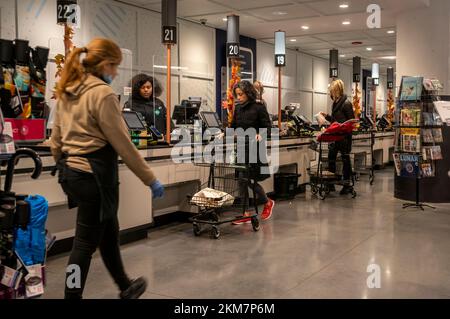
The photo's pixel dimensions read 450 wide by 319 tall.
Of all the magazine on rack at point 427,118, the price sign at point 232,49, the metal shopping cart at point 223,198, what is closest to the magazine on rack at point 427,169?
the magazine on rack at point 427,118

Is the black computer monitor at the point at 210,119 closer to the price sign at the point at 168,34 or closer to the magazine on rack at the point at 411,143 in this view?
the price sign at the point at 168,34

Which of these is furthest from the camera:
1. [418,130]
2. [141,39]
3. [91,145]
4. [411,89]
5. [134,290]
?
[141,39]

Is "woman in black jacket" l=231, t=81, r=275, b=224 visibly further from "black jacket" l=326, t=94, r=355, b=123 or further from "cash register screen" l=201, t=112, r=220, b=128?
"black jacket" l=326, t=94, r=355, b=123

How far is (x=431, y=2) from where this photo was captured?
765cm

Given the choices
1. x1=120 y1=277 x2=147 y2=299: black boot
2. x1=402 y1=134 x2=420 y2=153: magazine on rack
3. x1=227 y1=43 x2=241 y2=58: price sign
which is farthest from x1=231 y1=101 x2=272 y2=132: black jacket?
x1=120 y1=277 x2=147 y2=299: black boot

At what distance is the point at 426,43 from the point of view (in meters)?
7.57

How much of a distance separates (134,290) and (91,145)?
944 mm

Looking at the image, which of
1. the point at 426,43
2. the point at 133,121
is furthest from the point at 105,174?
the point at 426,43

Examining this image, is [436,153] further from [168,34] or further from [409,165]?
[168,34]

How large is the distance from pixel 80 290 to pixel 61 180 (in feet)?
2.01

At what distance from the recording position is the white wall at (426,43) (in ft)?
24.3
